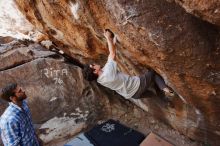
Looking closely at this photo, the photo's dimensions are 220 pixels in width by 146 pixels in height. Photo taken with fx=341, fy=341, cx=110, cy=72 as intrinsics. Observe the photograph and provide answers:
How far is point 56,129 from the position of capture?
6453 mm

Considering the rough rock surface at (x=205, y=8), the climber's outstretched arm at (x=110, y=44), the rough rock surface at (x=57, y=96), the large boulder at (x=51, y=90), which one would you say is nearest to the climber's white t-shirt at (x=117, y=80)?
the climber's outstretched arm at (x=110, y=44)

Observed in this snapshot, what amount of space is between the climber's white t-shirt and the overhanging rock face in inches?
11.1

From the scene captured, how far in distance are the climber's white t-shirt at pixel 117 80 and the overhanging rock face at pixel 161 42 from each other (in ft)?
0.93

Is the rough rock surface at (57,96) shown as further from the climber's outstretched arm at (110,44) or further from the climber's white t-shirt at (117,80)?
the climber's outstretched arm at (110,44)

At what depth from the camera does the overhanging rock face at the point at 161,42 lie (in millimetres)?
3334

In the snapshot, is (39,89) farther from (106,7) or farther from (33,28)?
(106,7)

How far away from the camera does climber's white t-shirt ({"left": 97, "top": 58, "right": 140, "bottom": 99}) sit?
13.5 feet

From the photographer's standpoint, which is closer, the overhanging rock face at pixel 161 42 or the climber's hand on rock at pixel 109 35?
the overhanging rock face at pixel 161 42

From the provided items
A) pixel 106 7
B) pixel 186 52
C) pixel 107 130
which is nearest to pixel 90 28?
pixel 106 7

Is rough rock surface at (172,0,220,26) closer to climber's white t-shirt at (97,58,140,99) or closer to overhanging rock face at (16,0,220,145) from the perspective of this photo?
overhanging rock face at (16,0,220,145)

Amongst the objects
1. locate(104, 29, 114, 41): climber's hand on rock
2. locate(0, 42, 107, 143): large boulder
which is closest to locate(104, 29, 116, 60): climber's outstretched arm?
locate(104, 29, 114, 41): climber's hand on rock

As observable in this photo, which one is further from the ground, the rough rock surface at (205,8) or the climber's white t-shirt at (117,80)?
the rough rock surface at (205,8)

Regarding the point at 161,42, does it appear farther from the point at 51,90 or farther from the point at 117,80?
the point at 51,90

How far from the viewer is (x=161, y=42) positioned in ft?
11.4
